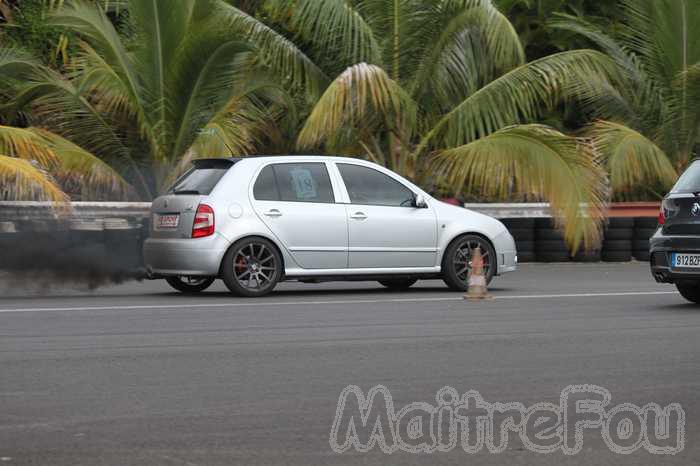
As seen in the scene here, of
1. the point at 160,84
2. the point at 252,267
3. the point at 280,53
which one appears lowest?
the point at 252,267

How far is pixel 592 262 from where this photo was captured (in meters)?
22.4

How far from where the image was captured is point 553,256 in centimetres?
2227

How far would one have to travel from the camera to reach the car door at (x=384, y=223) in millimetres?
14773

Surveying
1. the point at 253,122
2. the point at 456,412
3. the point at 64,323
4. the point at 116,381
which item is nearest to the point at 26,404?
the point at 116,381

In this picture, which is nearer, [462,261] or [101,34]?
[462,261]

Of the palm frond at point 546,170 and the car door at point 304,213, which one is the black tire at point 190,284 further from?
the palm frond at point 546,170

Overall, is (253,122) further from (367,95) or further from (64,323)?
(64,323)

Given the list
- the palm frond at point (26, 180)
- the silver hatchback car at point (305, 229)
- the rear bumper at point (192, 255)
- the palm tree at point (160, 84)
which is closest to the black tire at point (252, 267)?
the silver hatchback car at point (305, 229)

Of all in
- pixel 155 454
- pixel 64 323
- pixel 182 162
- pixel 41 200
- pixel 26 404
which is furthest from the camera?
pixel 182 162

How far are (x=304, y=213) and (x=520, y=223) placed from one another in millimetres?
8357

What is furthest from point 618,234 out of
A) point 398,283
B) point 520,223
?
point 398,283

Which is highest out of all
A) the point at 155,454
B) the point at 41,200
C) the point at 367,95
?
the point at 367,95

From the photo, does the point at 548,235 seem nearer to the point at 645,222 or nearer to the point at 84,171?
the point at 645,222

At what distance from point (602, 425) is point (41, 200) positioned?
12.8 m
